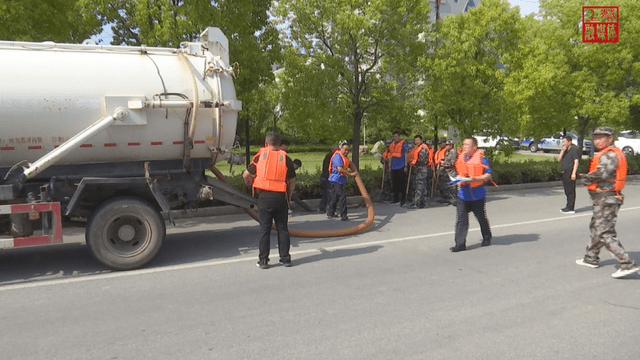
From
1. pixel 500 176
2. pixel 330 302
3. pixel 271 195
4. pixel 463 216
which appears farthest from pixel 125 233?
pixel 500 176

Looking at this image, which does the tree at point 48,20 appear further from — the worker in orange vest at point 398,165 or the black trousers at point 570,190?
the black trousers at point 570,190

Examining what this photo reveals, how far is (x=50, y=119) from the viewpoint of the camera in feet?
21.6

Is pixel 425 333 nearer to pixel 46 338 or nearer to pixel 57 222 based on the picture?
pixel 46 338

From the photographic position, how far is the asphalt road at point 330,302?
4.49 m

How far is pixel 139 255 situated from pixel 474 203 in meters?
4.76

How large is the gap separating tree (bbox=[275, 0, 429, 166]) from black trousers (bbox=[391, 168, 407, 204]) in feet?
6.63

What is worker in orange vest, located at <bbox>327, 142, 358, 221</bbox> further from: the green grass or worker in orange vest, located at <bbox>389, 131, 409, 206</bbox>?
the green grass

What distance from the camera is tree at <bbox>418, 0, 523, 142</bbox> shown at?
14.5m

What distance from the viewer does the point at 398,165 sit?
12914 millimetres

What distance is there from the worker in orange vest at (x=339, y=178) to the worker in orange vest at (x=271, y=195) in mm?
3650

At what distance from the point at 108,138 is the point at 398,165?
297 inches

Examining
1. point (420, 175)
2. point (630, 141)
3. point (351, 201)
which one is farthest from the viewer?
Result: point (630, 141)

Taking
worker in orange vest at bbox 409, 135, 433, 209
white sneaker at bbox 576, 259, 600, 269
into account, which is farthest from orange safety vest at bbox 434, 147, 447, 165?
white sneaker at bbox 576, 259, 600, 269

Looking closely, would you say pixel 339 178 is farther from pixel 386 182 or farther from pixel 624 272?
pixel 624 272
